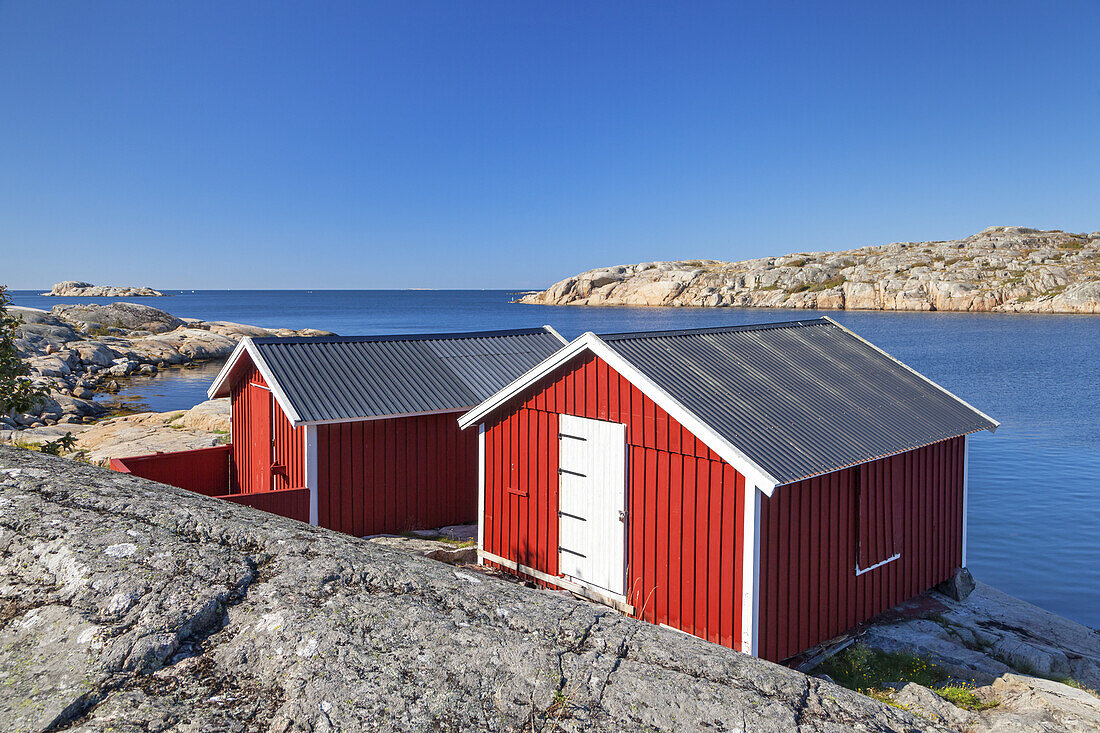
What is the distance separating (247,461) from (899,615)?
12.7m

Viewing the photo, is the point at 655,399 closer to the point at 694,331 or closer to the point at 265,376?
the point at 694,331

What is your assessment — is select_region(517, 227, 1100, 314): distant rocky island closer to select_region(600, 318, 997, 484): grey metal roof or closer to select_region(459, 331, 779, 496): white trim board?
select_region(600, 318, 997, 484): grey metal roof

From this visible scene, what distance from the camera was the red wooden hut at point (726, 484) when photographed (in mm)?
8484

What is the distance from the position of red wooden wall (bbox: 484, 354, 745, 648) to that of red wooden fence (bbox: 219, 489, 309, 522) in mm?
3727

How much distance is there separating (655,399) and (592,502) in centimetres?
193

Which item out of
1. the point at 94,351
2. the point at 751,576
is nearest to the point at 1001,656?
the point at 751,576

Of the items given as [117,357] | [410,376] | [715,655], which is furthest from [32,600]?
[117,357]

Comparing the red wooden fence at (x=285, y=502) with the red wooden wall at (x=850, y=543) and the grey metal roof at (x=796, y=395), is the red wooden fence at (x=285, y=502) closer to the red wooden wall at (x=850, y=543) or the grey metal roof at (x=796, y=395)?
the grey metal roof at (x=796, y=395)

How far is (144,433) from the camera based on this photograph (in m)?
22.5

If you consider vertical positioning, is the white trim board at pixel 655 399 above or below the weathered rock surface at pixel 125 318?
below

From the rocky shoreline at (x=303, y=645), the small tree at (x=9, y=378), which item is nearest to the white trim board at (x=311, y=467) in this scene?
the small tree at (x=9, y=378)

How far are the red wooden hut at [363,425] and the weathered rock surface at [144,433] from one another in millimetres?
5976

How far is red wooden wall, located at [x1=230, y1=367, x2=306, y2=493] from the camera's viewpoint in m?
13.2

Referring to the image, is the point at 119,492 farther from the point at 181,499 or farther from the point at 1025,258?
the point at 1025,258
